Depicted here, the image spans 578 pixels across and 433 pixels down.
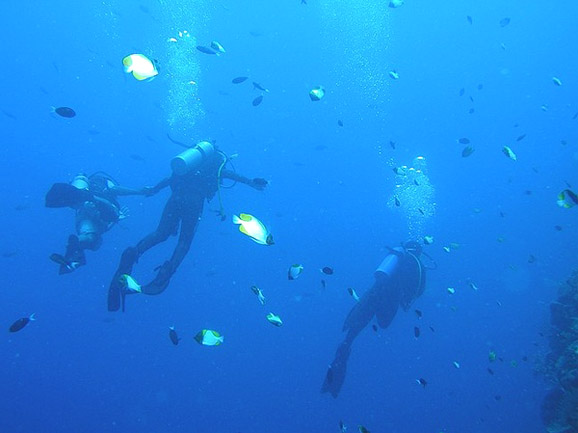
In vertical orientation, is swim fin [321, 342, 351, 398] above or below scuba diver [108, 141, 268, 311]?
below

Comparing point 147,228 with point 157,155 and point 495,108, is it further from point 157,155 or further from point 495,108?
point 495,108

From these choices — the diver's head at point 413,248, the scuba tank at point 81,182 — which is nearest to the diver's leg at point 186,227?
the scuba tank at point 81,182

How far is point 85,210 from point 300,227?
51.8 metres

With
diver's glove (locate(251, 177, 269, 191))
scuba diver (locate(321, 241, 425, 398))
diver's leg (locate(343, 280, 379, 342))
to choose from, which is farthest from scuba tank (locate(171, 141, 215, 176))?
diver's leg (locate(343, 280, 379, 342))

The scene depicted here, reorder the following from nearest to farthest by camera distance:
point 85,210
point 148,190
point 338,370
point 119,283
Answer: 1. point 119,283
2. point 85,210
3. point 148,190
4. point 338,370

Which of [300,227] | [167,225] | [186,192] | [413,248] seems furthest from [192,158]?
[300,227]

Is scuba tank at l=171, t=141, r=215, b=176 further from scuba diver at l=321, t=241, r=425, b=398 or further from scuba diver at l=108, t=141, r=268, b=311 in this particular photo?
scuba diver at l=321, t=241, r=425, b=398

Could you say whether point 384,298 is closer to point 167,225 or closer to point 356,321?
point 356,321

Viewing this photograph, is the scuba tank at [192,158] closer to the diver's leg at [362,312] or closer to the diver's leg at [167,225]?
the diver's leg at [167,225]

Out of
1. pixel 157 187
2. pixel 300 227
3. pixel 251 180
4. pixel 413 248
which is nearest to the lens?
pixel 251 180

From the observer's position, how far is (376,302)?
9359mm

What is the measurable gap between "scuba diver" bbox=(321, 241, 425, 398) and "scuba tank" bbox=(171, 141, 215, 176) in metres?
4.82

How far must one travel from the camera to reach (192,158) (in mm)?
7582

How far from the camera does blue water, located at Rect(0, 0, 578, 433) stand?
85.5 feet
